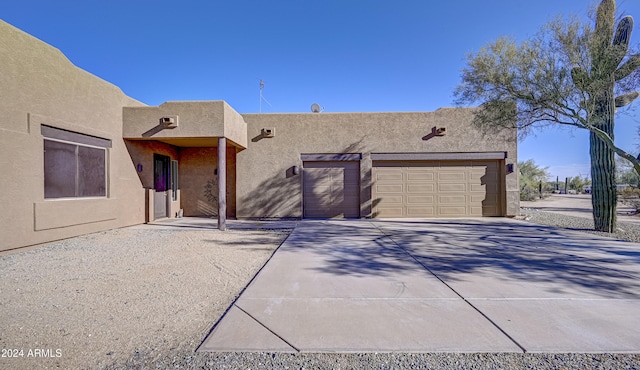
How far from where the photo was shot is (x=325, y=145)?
12383 mm

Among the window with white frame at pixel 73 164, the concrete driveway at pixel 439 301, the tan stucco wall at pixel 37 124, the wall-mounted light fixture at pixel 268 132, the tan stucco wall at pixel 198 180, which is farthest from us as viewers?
the tan stucco wall at pixel 198 180

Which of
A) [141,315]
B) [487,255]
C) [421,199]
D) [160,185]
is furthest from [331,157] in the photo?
[141,315]

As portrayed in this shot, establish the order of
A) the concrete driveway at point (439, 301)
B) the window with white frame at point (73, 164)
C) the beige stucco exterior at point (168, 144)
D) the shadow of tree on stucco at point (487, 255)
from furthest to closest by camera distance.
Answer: the window with white frame at point (73, 164)
the beige stucco exterior at point (168, 144)
the shadow of tree on stucco at point (487, 255)
the concrete driveway at point (439, 301)

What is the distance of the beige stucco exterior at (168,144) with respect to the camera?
670cm

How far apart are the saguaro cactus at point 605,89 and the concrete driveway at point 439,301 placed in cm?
279

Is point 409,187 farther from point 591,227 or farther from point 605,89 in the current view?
point 605,89

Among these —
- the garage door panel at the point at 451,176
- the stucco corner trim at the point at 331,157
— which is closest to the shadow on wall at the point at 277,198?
the stucco corner trim at the point at 331,157

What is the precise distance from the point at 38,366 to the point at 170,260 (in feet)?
11.3

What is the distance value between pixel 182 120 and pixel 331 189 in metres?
6.19

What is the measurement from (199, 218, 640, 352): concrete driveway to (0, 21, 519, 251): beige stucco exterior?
231 inches

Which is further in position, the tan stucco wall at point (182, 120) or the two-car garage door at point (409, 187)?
the two-car garage door at point (409, 187)

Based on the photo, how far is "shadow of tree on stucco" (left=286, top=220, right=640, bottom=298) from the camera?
15.1ft

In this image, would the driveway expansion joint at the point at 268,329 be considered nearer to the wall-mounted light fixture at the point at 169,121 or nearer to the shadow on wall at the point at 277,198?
the wall-mounted light fixture at the point at 169,121

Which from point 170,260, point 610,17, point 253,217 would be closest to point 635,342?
point 170,260
